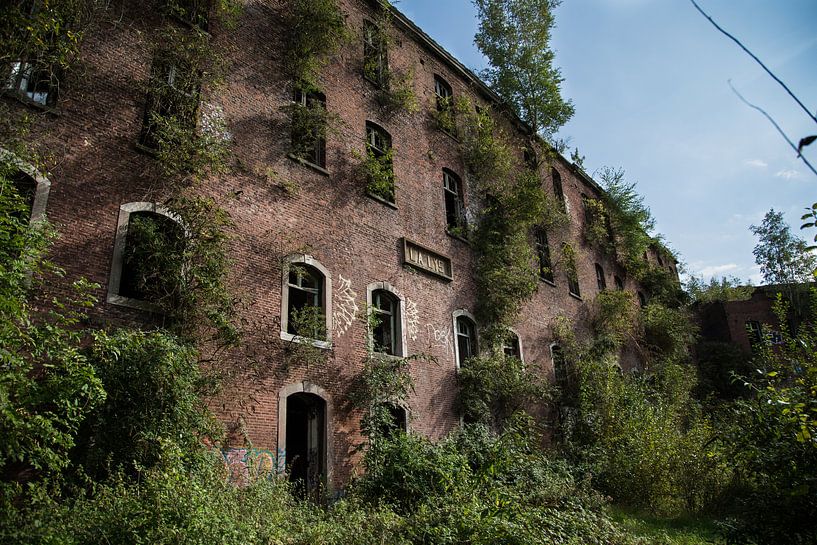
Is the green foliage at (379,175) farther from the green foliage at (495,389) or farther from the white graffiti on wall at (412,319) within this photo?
the green foliage at (495,389)

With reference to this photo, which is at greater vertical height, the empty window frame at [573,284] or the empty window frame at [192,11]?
the empty window frame at [192,11]

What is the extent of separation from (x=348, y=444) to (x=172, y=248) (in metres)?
5.21

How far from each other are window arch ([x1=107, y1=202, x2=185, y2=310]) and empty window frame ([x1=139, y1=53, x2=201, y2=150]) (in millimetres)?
1436

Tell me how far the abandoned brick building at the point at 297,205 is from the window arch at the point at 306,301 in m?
0.04

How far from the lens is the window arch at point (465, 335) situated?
15516 millimetres

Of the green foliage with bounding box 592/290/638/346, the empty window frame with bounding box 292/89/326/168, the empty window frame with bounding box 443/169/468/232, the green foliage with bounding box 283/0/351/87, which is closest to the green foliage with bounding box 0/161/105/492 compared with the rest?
the empty window frame with bounding box 292/89/326/168

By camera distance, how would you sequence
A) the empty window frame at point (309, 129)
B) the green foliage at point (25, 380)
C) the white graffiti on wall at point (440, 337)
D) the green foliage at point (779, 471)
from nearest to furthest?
the green foliage at point (25, 380) < the green foliage at point (779, 471) < the empty window frame at point (309, 129) < the white graffiti on wall at point (440, 337)

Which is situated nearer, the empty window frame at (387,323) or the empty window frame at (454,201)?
the empty window frame at (387,323)

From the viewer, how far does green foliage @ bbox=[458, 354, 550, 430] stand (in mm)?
14633

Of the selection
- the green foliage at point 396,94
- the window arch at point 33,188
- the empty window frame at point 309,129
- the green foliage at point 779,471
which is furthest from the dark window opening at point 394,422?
the green foliage at point 396,94

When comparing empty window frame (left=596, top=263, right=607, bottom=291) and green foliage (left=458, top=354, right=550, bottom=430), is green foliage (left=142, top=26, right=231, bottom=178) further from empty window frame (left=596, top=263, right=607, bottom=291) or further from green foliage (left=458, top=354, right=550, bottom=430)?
empty window frame (left=596, top=263, right=607, bottom=291)

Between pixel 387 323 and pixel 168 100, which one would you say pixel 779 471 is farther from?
pixel 168 100

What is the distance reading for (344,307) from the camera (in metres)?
12.5

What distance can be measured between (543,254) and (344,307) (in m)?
11.3
